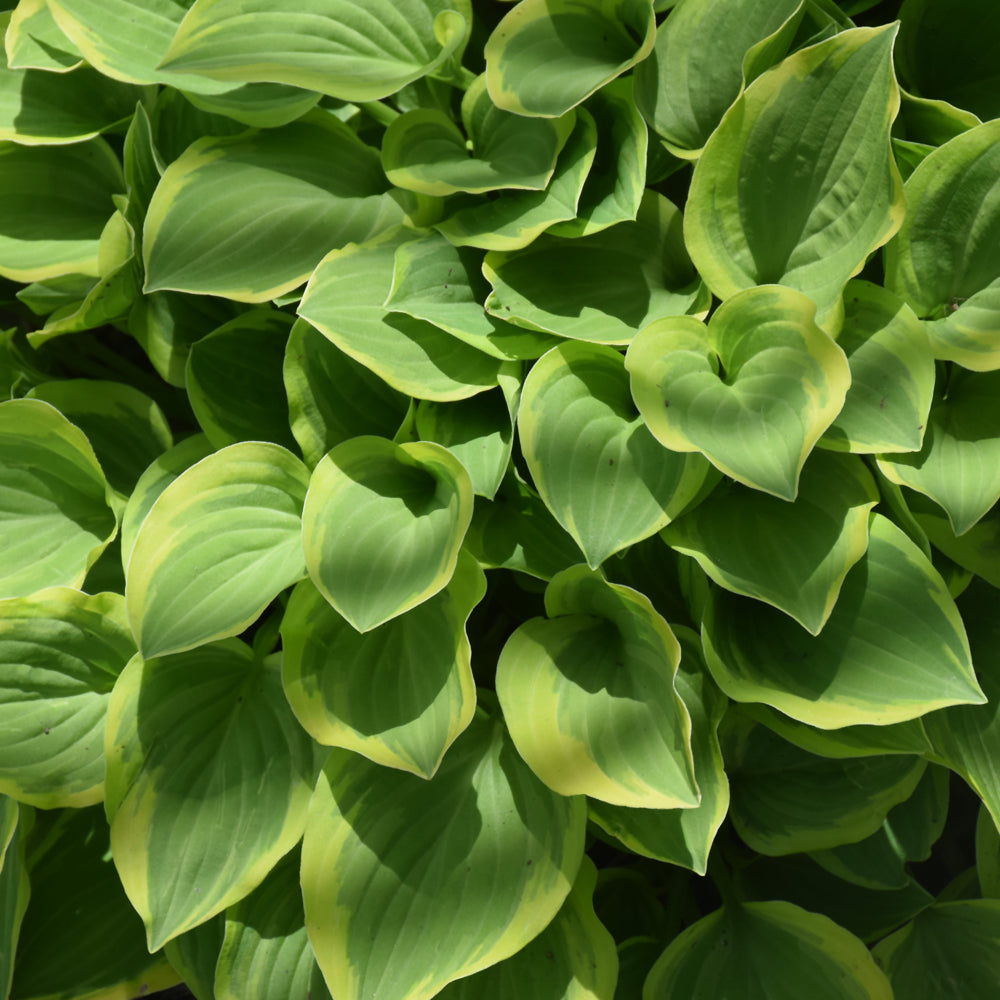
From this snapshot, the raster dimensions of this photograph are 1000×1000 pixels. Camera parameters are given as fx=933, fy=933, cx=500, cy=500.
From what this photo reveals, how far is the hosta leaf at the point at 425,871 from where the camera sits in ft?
2.59

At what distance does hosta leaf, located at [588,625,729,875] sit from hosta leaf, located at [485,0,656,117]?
0.47 metres

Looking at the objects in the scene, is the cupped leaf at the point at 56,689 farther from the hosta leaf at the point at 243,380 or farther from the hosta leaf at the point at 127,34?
the hosta leaf at the point at 127,34

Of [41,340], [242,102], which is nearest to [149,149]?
[242,102]

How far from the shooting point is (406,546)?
76 centimetres

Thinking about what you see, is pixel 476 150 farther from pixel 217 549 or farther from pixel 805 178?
pixel 217 549

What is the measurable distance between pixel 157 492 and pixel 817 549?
61 cm

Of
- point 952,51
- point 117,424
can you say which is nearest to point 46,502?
point 117,424

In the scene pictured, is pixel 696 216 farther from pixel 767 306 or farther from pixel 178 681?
pixel 178 681

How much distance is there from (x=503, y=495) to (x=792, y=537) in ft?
0.87

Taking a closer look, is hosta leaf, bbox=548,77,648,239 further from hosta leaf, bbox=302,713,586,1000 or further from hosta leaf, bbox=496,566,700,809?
hosta leaf, bbox=302,713,586,1000

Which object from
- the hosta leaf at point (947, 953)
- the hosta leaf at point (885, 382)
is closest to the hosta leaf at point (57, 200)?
the hosta leaf at point (885, 382)

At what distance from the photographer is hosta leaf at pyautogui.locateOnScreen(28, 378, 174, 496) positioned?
972mm

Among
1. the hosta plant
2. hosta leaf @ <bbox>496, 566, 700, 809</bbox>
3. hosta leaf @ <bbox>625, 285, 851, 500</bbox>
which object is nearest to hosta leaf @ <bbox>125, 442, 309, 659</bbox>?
the hosta plant

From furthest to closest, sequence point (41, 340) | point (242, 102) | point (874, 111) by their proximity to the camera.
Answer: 1. point (41, 340)
2. point (242, 102)
3. point (874, 111)
